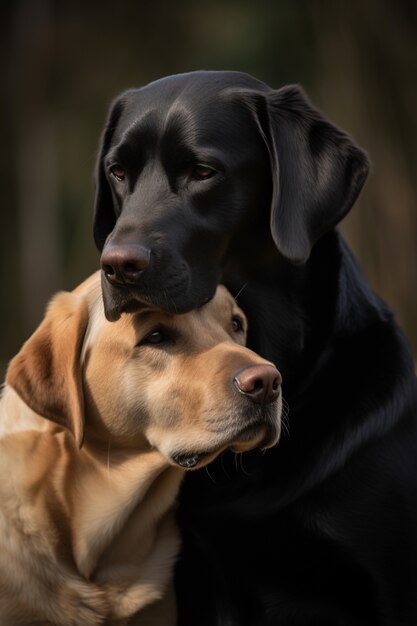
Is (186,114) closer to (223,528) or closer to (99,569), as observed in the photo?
(223,528)

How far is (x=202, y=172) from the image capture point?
3334mm

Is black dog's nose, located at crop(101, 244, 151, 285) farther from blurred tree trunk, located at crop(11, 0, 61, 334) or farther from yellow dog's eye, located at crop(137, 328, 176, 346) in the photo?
blurred tree trunk, located at crop(11, 0, 61, 334)

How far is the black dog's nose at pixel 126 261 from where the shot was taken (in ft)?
9.91

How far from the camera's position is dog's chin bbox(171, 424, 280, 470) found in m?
3.25

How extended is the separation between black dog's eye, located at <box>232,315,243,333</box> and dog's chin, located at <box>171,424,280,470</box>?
417 mm

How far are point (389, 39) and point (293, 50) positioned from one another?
472 centimetres

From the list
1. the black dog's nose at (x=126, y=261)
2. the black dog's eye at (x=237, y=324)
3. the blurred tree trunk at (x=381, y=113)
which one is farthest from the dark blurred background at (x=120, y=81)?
the black dog's nose at (x=126, y=261)

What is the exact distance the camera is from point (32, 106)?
16.8m

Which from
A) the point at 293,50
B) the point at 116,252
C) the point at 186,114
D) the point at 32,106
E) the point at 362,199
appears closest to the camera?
the point at 116,252

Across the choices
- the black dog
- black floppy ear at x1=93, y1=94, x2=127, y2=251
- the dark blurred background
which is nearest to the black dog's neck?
the black dog

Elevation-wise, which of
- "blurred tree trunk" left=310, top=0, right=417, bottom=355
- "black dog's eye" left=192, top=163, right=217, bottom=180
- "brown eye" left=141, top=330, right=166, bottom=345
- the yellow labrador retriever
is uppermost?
"black dog's eye" left=192, top=163, right=217, bottom=180

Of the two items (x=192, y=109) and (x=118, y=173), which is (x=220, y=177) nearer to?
(x=192, y=109)

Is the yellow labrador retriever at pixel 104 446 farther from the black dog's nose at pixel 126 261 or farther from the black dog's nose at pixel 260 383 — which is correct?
the black dog's nose at pixel 126 261

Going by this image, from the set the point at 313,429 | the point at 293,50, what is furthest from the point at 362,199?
the point at 313,429
